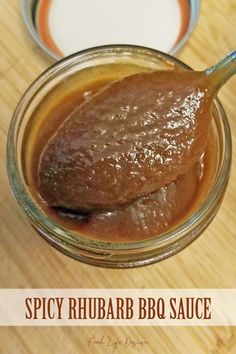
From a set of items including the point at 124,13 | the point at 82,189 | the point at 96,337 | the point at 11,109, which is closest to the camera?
the point at 82,189

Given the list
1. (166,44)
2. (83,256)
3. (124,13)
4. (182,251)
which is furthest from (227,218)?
(124,13)

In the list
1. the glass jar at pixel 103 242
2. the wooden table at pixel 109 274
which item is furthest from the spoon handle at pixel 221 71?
the wooden table at pixel 109 274

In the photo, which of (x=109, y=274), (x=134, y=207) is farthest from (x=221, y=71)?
(x=109, y=274)

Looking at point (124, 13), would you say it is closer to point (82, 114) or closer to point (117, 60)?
point (117, 60)

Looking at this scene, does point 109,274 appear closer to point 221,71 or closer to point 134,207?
point 134,207

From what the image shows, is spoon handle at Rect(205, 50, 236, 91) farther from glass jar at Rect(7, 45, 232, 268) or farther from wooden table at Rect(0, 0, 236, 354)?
wooden table at Rect(0, 0, 236, 354)

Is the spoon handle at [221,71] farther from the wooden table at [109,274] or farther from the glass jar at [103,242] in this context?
the wooden table at [109,274]
